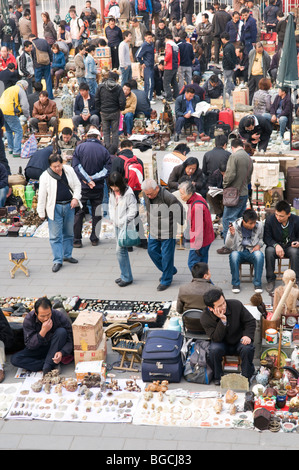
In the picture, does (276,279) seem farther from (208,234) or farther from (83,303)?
(83,303)

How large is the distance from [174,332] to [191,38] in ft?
53.8

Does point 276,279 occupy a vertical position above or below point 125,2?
below

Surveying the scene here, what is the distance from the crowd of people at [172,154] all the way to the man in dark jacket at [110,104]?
0.02 metres

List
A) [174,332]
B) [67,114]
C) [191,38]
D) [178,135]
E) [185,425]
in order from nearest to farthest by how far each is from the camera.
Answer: [185,425], [174,332], [178,135], [67,114], [191,38]

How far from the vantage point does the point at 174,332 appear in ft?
29.9

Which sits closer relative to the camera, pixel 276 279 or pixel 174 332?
pixel 174 332

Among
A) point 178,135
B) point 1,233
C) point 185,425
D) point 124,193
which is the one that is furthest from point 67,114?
point 185,425

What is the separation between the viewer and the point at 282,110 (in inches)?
648

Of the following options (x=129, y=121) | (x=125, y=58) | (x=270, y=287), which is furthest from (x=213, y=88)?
(x=270, y=287)

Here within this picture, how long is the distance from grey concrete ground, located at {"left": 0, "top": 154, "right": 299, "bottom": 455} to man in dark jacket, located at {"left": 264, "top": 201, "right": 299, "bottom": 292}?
496mm

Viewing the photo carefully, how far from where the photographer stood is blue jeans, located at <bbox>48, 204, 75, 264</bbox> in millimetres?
11656

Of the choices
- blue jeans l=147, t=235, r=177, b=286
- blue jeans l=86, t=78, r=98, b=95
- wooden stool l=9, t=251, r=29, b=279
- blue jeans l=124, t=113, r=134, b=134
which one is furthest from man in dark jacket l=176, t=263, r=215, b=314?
blue jeans l=86, t=78, r=98, b=95

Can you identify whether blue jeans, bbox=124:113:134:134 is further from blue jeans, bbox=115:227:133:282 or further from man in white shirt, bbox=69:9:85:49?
man in white shirt, bbox=69:9:85:49

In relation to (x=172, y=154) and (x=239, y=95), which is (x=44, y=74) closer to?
(x=239, y=95)
